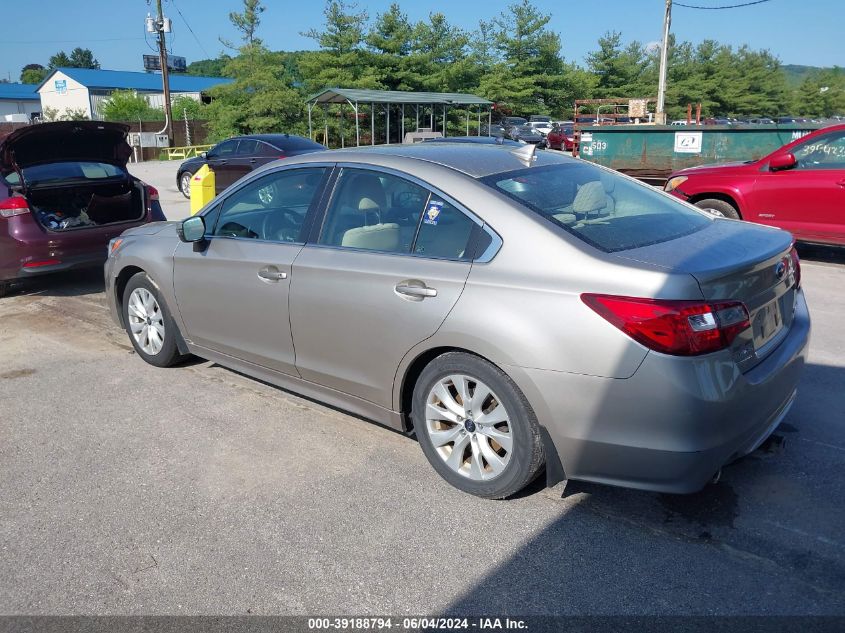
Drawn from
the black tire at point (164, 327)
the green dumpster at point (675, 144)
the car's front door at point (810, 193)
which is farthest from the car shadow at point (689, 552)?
the green dumpster at point (675, 144)

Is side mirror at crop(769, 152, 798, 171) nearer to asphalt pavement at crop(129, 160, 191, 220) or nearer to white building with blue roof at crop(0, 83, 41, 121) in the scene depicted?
asphalt pavement at crop(129, 160, 191, 220)

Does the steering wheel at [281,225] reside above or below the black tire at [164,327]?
above

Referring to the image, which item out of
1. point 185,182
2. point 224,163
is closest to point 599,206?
point 224,163

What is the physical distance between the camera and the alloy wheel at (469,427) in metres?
3.26

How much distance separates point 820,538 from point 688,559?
0.62 m

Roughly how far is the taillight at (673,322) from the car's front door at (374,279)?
753mm

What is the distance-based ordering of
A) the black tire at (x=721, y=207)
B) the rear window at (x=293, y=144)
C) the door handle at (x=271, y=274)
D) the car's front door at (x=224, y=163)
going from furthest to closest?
1. the car's front door at (x=224, y=163)
2. the rear window at (x=293, y=144)
3. the black tire at (x=721, y=207)
4. the door handle at (x=271, y=274)

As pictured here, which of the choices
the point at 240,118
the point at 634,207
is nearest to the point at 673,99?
the point at 240,118

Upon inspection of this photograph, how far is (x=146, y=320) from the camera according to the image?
17.6ft

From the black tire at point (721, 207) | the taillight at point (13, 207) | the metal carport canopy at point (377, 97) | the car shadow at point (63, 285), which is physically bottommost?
the car shadow at point (63, 285)

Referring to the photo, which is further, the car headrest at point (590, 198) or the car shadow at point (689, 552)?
the car headrest at point (590, 198)

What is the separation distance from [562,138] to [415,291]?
30452 mm

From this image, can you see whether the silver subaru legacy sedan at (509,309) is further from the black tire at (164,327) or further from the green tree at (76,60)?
the green tree at (76,60)

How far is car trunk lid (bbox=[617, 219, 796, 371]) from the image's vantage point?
292 centimetres
